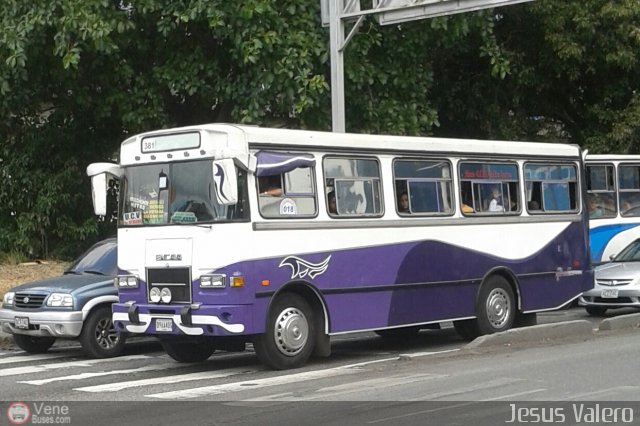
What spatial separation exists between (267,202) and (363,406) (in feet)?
12.0

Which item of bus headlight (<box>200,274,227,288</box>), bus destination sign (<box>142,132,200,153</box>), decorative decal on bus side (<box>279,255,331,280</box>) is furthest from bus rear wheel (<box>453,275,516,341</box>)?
bus destination sign (<box>142,132,200,153</box>)

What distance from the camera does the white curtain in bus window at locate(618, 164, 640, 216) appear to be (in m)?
25.3

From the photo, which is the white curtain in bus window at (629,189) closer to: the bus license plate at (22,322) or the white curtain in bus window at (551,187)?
the white curtain in bus window at (551,187)

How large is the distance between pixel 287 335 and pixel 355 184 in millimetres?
2304

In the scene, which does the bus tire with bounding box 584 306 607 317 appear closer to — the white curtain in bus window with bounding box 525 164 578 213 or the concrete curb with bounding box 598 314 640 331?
the concrete curb with bounding box 598 314 640 331

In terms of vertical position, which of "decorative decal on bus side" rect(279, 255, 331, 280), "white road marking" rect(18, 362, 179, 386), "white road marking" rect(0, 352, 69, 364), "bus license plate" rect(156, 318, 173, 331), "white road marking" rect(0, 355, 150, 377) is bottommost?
"white road marking" rect(18, 362, 179, 386)

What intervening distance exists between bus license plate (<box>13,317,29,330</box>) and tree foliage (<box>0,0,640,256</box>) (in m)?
5.45

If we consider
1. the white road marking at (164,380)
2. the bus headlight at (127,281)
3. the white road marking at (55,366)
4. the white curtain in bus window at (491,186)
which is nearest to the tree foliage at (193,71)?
the white curtain in bus window at (491,186)

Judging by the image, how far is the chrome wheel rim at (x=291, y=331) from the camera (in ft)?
44.8

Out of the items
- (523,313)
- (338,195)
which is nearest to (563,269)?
(523,313)

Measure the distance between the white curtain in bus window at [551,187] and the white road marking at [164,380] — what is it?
5.84 m

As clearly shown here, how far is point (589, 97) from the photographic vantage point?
3078cm

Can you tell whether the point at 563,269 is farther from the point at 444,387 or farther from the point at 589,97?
the point at 589,97

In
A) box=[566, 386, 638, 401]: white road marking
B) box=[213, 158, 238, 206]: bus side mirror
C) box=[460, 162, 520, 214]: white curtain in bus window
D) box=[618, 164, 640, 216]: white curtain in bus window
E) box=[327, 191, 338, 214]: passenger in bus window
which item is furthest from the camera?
box=[618, 164, 640, 216]: white curtain in bus window
